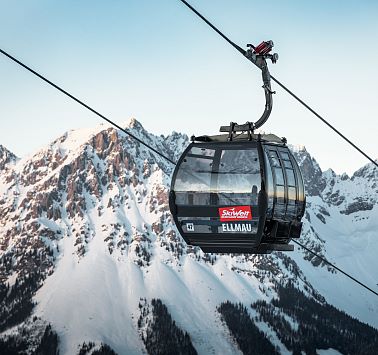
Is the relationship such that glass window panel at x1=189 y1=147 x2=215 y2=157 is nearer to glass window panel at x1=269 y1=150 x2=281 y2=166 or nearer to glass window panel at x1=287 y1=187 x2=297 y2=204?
glass window panel at x1=269 y1=150 x2=281 y2=166

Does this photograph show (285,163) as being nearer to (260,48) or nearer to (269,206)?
(269,206)

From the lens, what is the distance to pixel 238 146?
14844mm

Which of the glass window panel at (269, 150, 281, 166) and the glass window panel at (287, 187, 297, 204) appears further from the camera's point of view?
the glass window panel at (287, 187, 297, 204)

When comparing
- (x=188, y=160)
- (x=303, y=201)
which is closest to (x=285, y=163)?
(x=303, y=201)

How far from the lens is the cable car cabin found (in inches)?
578

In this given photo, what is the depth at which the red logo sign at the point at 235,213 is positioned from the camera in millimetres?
14719

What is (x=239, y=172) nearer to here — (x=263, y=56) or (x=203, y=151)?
(x=203, y=151)

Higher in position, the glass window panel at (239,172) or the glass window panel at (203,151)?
the glass window panel at (203,151)

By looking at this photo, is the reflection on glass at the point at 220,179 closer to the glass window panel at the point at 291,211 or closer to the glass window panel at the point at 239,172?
the glass window panel at the point at 239,172

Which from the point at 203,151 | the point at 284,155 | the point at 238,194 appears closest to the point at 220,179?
the point at 238,194

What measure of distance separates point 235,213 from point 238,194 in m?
0.46

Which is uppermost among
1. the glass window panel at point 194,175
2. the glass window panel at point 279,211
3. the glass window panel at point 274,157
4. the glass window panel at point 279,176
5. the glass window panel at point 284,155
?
the glass window panel at point 194,175

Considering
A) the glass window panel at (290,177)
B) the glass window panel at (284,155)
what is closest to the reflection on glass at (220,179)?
the glass window panel at (284,155)

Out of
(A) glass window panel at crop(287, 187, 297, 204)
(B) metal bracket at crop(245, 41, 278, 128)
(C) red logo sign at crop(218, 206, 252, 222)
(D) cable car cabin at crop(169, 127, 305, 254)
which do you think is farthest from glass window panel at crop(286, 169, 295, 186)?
(B) metal bracket at crop(245, 41, 278, 128)
